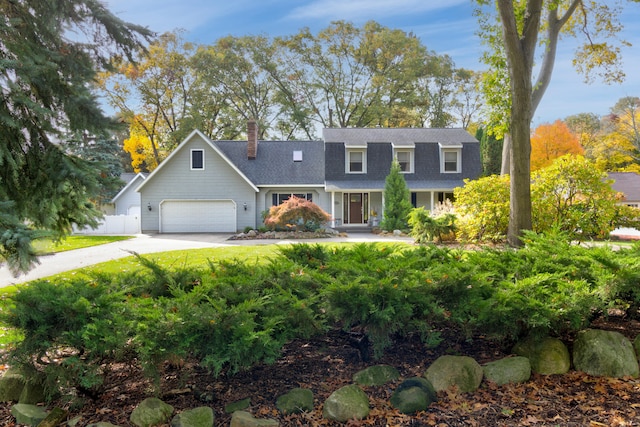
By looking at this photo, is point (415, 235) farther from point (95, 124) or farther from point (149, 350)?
point (149, 350)

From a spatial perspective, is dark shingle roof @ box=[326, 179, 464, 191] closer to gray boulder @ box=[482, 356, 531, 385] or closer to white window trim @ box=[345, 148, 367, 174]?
white window trim @ box=[345, 148, 367, 174]

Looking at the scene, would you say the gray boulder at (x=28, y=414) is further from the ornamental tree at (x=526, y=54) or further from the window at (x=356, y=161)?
the window at (x=356, y=161)

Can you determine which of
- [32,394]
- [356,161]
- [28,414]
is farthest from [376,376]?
[356,161]

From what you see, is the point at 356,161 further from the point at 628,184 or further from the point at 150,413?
the point at 628,184

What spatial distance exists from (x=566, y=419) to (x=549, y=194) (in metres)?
9.43

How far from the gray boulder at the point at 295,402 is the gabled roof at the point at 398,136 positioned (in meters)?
21.6

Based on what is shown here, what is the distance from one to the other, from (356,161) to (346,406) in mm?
22115

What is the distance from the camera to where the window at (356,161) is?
80.6 ft

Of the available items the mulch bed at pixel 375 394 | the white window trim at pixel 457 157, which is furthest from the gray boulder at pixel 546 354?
the white window trim at pixel 457 157

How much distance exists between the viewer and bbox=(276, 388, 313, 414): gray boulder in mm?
3133

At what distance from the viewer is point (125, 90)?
31.4 metres

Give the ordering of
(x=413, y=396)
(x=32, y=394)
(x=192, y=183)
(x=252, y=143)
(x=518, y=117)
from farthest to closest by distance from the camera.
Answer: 1. (x=252, y=143)
2. (x=192, y=183)
3. (x=518, y=117)
4. (x=32, y=394)
5. (x=413, y=396)

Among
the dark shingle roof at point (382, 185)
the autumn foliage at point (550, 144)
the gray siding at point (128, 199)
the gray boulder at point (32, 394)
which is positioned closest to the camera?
the gray boulder at point (32, 394)

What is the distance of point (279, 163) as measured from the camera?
966 inches
